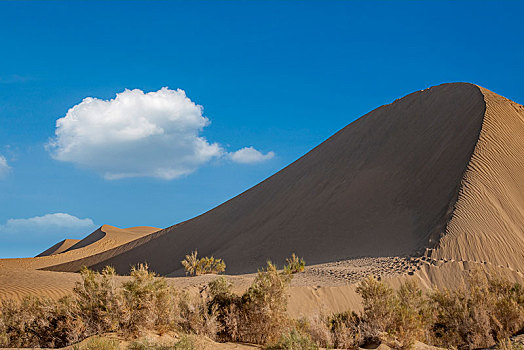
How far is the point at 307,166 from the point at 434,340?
29.3m

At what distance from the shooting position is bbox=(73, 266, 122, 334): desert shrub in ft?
23.0

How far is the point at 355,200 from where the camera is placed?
27703 mm

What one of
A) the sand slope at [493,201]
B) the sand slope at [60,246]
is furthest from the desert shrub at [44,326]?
the sand slope at [60,246]

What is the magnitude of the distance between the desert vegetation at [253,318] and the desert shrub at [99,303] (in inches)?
0.6

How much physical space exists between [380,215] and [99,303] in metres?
19.9

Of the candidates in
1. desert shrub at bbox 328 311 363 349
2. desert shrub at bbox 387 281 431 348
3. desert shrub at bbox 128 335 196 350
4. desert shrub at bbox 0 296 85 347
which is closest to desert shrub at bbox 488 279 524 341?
desert shrub at bbox 387 281 431 348

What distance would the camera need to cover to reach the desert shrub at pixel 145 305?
7.03m

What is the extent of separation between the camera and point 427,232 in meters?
20.7

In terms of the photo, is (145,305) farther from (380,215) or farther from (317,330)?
(380,215)

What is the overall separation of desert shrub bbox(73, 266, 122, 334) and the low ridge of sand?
5.51 metres

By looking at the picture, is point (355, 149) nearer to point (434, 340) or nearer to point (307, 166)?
point (307, 166)

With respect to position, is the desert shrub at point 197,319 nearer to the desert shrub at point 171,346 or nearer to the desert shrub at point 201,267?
the desert shrub at point 171,346

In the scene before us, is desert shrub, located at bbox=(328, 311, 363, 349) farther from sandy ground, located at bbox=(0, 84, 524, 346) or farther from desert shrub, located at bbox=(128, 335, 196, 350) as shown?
desert shrub, located at bbox=(128, 335, 196, 350)

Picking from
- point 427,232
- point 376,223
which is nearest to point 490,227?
point 427,232
